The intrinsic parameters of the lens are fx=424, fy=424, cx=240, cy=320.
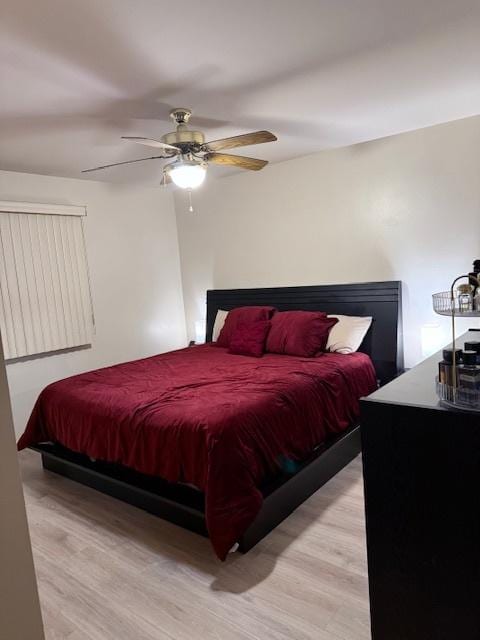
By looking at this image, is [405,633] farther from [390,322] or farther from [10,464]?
[390,322]

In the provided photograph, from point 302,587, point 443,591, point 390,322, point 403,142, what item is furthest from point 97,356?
point 443,591

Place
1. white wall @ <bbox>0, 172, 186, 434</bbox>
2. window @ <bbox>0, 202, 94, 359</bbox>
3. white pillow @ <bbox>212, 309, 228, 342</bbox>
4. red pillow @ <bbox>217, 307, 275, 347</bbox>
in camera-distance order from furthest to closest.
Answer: white pillow @ <bbox>212, 309, 228, 342</bbox> → red pillow @ <bbox>217, 307, 275, 347</bbox> → white wall @ <bbox>0, 172, 186, 434</bbox> → window @ <bbox>0, 202, 94, 359</bbox>

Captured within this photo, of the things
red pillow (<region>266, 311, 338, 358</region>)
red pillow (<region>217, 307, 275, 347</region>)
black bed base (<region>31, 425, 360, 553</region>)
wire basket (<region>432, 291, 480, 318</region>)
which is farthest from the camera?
red pillow (<region>217, 307, 275, 347</region>)

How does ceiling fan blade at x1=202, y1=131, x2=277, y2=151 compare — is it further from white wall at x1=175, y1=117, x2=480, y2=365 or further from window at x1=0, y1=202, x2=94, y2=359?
window at x1=0, y1=202, x2=94, y2=359

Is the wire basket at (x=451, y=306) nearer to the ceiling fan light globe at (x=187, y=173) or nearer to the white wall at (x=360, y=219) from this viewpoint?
the ceiling fan light globe at (x=187, y=173)

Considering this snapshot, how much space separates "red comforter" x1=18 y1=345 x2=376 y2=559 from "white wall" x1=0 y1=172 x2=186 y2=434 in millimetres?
952

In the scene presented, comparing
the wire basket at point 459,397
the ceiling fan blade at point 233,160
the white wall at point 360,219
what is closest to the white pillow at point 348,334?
the white wall at point 360,219

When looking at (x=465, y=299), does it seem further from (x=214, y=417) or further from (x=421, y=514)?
(x=214, y=417)

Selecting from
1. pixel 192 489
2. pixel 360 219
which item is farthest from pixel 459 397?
pixel 360 219

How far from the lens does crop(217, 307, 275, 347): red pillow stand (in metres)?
4.05

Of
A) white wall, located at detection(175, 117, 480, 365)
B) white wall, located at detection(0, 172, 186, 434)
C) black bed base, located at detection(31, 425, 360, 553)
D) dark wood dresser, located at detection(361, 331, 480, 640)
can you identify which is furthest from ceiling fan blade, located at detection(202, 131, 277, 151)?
white wall, located at detection(0, 172, 186, 434)

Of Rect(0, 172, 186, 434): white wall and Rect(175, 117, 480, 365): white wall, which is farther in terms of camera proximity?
Rect(0, 172, 186, 434): white wall

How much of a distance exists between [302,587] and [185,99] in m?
2.61

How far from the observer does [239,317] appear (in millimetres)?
4156
